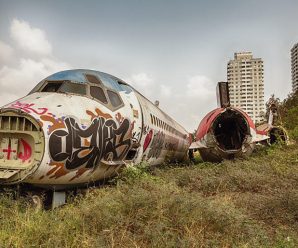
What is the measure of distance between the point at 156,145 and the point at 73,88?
495 centimetres

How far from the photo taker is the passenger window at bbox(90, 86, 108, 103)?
9281mm

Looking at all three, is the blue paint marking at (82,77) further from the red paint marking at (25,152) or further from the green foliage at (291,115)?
the green foliage at (291,115)

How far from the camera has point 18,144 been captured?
760 centimetres

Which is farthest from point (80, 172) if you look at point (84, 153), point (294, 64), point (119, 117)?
point (294, 64)

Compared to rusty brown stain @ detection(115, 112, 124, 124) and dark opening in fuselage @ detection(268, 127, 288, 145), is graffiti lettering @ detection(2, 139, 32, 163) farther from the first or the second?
dark opening in fuselage @ detection(268, 127, 288, 145)

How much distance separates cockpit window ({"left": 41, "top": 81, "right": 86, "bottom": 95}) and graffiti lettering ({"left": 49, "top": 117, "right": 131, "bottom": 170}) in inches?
43.4

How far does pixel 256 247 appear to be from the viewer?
16.1 feet

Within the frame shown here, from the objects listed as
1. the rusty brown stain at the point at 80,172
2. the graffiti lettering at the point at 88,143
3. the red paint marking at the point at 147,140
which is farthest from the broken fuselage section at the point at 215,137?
the rusty brown stain at the point at 80,172

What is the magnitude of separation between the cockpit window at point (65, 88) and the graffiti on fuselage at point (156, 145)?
389 cm

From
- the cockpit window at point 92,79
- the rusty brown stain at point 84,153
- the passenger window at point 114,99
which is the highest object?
the cockpit window at point 92,79

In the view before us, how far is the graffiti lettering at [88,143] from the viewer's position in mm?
7408

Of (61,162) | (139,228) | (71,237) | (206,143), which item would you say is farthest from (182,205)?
(206,143)

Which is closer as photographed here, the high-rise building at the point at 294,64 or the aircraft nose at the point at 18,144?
the aircraft nose at the point at 18,144

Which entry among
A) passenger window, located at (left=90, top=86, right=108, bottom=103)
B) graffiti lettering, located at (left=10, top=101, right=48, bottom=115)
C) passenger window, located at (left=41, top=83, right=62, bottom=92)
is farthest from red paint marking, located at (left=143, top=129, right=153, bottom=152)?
graffiti lettering, located at (left=10, top=101, right=48, bottom=115)
